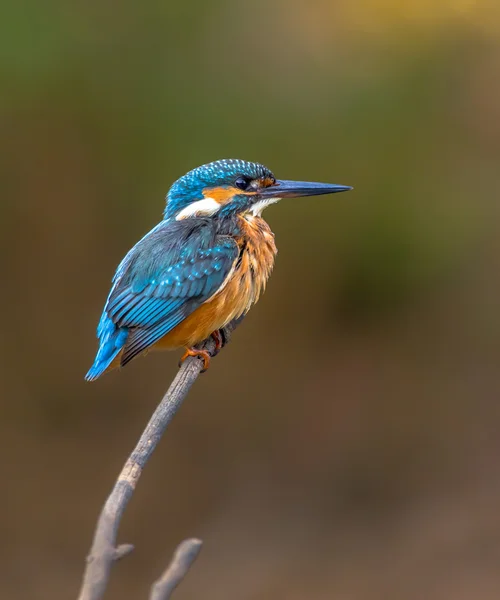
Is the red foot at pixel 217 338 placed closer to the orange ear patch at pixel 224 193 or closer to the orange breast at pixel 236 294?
the orange breast at pixel 236 294

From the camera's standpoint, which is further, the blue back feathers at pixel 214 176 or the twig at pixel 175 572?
the blue back feathers at pixel 214 176

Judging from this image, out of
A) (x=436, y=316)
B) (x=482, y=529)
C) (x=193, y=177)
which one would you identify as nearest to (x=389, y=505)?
(x=482, y=529)

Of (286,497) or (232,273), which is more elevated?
(232,273)

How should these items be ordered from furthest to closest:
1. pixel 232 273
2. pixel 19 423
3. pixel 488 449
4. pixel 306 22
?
1. pixel 488 449
2. pixel 19 423
3. pixel 306 22
4. pixel 232 273

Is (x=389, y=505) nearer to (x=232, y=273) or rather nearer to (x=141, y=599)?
(x=141, y=599)

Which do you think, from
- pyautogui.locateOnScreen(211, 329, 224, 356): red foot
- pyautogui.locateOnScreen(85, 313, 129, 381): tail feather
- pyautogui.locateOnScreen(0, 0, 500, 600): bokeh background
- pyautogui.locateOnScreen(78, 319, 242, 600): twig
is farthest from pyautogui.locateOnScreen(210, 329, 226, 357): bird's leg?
pyautogui.locateOnScreen(0, 0, 500, 600): bokeh background

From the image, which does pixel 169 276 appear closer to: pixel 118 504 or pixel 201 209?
pixel 201 209

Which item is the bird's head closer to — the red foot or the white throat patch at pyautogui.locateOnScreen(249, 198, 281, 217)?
the white throat patch at pyautogui.locateOnScreen(249, 198, 281, 217)

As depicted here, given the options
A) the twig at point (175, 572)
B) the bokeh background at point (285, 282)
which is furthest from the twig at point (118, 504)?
the bokeh background at point (285, 282)
